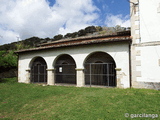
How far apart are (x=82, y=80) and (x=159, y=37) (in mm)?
5257

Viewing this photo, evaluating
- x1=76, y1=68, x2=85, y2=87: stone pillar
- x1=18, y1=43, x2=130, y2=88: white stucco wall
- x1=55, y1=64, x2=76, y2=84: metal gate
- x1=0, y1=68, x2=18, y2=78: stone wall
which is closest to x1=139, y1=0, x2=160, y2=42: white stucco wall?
x1=18, y1=43, x2=130, y2=88: white stucco wall

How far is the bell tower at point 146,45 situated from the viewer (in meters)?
5.81

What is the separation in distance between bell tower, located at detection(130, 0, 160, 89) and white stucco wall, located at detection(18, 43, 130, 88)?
0.43 metres

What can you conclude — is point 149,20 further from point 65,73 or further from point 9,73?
point 9,73

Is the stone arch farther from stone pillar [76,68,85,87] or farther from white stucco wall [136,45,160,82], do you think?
white stucco wall [136,45,160,82]

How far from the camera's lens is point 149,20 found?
6.13 meters

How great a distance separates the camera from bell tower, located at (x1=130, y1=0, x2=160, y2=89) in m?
5.81

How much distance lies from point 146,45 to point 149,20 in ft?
4.78

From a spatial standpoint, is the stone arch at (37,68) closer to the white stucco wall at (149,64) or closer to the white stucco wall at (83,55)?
the white stucco wall at (83,55)

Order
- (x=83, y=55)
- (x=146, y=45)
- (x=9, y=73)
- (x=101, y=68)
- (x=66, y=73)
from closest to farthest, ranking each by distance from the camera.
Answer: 1. (x=146, y=45)
2. (x=83, y=55)
3. (x=101, y=68)
4. (x=66, y=73)
5. (x=9, y=73)

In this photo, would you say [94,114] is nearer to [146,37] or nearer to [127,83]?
[127,83]

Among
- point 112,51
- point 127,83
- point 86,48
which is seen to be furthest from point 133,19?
point 127,83

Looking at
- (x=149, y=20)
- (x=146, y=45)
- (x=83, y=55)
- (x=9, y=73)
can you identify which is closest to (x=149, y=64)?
(x=146, y=45)

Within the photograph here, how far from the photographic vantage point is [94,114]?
3201mm
